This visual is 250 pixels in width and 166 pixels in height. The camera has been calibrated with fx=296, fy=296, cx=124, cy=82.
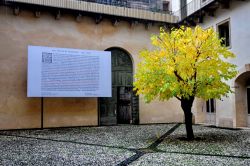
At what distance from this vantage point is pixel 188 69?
1083 cm

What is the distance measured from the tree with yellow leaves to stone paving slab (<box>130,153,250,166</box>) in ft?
9.48

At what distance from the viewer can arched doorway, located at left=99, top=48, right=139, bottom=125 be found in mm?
17562

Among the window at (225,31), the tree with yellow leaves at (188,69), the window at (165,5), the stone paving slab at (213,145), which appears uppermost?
the window at (165,5)

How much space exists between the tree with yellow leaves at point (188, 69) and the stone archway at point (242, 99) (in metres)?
4.14

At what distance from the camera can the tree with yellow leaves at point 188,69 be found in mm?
10578

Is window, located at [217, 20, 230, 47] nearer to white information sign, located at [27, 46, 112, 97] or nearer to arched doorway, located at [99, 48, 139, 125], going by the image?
arched doorway, located at [99, 48, 139, 125]

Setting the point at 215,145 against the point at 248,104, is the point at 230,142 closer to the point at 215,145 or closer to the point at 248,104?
the point at 215,145

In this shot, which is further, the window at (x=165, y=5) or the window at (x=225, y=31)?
the window at (x=165, y=5)

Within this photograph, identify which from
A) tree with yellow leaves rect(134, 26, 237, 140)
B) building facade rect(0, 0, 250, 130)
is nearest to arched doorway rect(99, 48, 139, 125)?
building facade rect(0, 0, 250, 130)

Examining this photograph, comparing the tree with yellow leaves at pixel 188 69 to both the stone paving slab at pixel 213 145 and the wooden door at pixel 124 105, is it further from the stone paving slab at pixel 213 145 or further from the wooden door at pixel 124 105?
the wooden door at pixel 124 105

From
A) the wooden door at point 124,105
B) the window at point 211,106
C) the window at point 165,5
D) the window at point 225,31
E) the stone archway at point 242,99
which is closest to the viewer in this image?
the stone archway at point 242,99

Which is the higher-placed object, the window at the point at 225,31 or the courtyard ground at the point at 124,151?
the window at the point at 225,31

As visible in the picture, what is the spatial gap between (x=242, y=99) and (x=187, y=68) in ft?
18.1

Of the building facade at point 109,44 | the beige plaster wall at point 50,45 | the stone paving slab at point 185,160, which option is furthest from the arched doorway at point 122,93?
the stone paving slab at point 185,160
